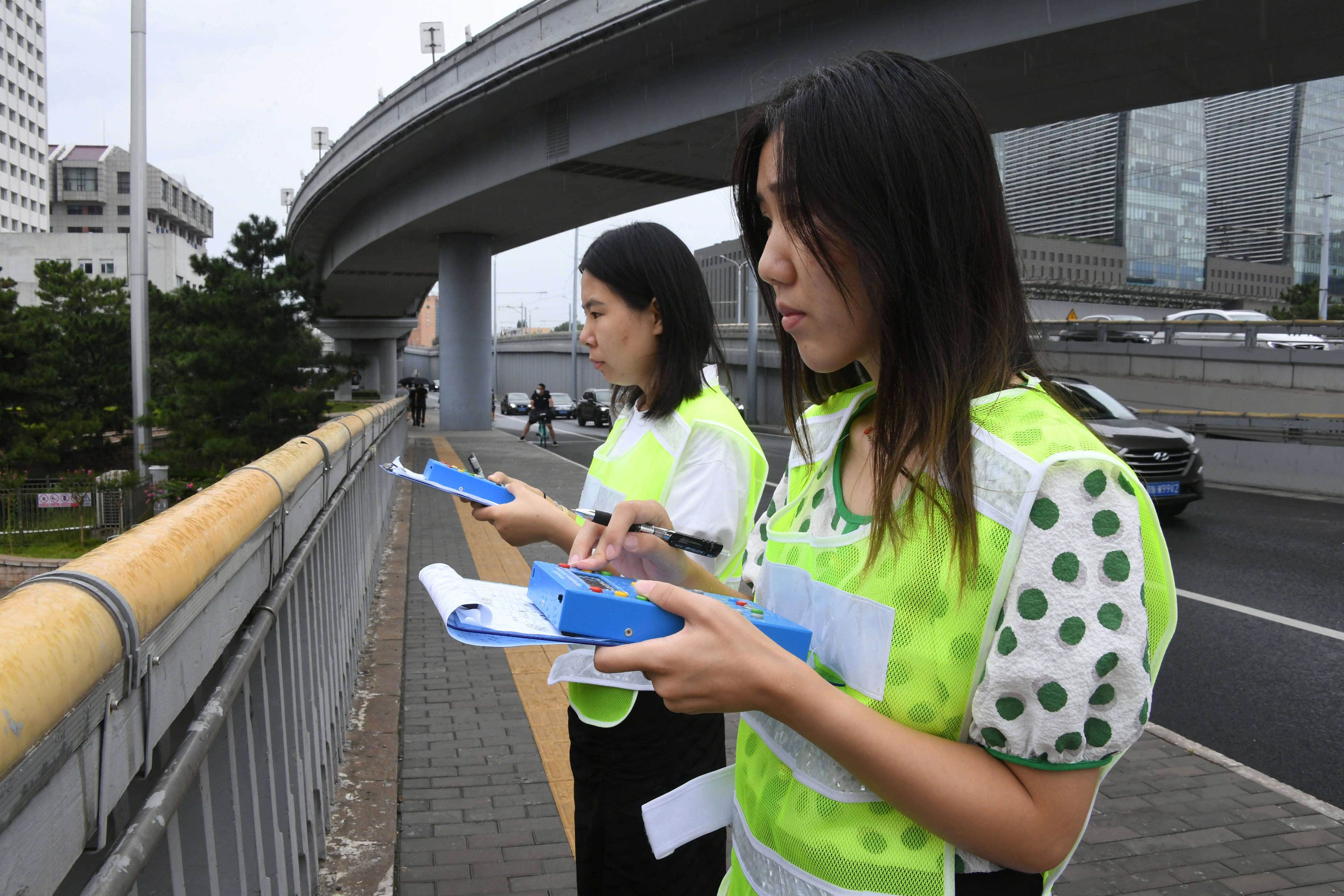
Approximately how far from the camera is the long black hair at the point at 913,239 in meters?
1.13

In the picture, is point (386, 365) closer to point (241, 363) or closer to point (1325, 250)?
point (241, 363)

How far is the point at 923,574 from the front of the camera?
1079 mm

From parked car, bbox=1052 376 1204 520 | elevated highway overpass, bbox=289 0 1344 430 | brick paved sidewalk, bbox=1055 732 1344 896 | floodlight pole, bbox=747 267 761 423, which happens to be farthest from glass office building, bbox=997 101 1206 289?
brick paved sidewalk, bbox=1055 732 1344 896

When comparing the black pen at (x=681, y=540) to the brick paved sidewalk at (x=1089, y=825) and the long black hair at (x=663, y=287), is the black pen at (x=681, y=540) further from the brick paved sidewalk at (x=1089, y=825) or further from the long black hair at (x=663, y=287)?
the brick paved sidewalk at (x=1089, y=825)

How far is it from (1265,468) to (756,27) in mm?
10061

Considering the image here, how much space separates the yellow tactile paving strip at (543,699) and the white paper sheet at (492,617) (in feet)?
3.72

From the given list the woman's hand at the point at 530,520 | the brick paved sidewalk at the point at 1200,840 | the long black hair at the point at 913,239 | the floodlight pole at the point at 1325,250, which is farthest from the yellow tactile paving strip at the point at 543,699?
the floodlight pole at the point at 1325,250

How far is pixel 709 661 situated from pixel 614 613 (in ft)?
0.37

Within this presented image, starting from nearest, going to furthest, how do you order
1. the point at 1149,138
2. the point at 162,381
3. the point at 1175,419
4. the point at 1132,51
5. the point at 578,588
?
the point at 578,588 < the point at 1132,51 < the point at 1175,419 < the point at 162,381 < the point at 1149,138

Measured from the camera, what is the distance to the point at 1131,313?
5584cm

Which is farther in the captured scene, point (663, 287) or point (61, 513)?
point (61, 513)

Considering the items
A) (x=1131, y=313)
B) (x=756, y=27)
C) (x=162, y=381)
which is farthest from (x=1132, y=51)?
(x=1131, y=313)

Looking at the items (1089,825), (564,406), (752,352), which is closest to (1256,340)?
(752,352)

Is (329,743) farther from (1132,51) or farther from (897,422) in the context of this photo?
(1132,51)
